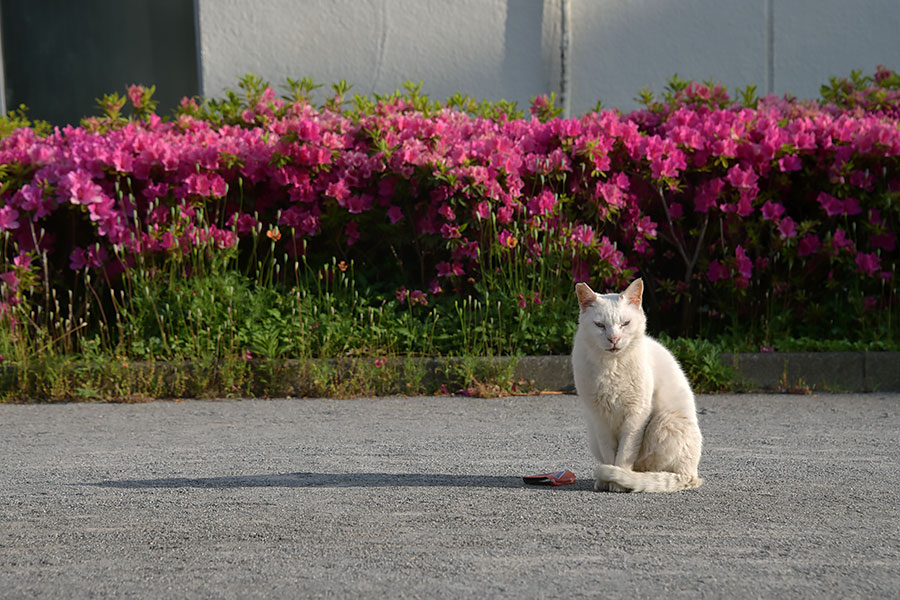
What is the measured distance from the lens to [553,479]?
440cm

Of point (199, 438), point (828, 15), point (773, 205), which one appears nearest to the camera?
point (199, 438)

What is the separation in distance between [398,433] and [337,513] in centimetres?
178

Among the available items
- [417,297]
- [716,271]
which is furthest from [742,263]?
[417,297]

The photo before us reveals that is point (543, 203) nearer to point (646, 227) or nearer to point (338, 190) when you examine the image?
point (646, 227)

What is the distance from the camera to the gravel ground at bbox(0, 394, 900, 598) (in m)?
3.17

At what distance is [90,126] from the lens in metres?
8.81

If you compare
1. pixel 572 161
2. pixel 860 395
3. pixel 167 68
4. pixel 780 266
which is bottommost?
pixel 860 395

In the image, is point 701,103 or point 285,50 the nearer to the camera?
point 701,103

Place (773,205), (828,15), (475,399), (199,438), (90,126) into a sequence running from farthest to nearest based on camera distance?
1. (828,15)
2. (90,126)
3. (773,205)
4. (475,399)
5. (199,438)

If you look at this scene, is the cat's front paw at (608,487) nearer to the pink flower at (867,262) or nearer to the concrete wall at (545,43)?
the pink flower at (867,262)

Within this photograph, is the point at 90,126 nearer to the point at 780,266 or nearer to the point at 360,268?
the point at 360,268

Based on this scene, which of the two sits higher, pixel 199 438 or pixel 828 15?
pixel 828 15

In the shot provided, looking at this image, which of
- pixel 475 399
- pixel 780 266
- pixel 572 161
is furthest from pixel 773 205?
pixel 475 399

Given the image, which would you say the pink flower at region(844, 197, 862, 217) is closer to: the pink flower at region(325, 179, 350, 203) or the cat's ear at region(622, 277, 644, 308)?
the pink flower at region(325, 179, 350, 203)
